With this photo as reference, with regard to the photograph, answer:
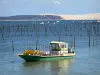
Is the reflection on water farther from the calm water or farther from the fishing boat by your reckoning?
the fishing boat

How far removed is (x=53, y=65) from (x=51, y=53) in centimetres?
714

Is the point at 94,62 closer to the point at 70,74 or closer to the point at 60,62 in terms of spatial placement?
the point at 60,62

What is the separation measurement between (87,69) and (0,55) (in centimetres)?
2433

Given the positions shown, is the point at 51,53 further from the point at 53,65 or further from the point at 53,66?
the point at 53,66

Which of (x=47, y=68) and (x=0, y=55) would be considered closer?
(x=47, y=68)

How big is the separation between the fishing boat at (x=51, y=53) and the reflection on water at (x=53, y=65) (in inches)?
35.5

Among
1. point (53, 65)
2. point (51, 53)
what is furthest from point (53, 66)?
point (51, 53)

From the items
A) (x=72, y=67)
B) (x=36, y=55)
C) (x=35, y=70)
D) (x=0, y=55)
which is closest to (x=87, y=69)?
(x=72, y=67)

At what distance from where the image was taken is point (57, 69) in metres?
56.6

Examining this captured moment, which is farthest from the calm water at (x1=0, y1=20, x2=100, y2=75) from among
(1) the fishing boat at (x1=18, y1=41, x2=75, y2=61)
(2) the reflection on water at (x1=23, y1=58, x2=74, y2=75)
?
(1) the fishing boat at (x1=18, y1=41, x2=75, y2=61)

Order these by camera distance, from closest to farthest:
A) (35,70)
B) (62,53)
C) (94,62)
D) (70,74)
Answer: (70,74), (35,70), (94,62), (62,53)

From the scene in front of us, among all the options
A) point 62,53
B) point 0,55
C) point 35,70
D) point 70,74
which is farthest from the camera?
point 0,55

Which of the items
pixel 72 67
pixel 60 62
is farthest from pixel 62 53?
pixel 72 67

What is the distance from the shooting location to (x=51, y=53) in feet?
224
